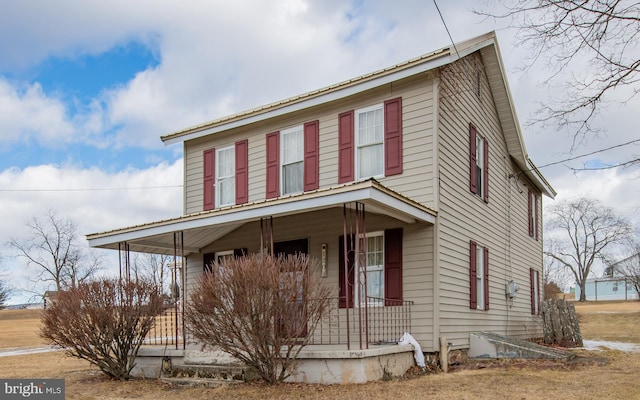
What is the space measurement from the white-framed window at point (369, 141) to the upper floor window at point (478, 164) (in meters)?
2.47

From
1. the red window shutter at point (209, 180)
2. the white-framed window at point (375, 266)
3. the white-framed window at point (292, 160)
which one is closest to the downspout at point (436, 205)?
the white-framed window at point (375, 266)

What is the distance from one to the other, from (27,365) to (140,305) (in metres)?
5.77

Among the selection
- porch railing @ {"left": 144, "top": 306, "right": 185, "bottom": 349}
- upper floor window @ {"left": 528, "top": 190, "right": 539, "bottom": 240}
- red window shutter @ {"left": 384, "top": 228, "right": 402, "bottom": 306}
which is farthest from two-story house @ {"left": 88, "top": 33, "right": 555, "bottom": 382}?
upper floor window @ {"left": 528, "top": 190, "right": 539, "bottom": 240}

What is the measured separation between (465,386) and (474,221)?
16.9 ft

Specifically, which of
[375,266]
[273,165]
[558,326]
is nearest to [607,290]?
[558,326]

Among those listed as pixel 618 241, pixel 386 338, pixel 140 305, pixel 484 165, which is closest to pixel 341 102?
pixel 484 165

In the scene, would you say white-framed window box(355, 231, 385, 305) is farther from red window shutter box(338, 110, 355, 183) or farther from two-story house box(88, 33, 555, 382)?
red window shutter box(338, 110, 355, 183)

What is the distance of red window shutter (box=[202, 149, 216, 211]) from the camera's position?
1484cm

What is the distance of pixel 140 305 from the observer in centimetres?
1084

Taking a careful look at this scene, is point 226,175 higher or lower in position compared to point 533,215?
higher

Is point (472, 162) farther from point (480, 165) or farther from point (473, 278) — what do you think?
point (473, 278)

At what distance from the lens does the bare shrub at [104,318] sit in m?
10.7

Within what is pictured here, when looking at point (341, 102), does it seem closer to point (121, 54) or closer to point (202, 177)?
point (202, 177)

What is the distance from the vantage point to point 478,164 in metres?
14.0
